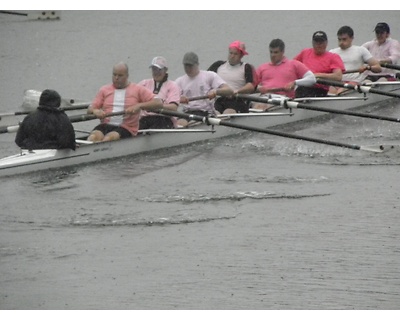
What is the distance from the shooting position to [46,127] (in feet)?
46.6

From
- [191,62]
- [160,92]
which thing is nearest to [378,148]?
[191,62]

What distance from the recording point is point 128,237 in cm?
1247

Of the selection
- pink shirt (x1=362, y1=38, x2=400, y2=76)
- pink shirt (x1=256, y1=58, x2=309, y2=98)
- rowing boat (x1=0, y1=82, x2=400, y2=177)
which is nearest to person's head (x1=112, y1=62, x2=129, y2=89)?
rowing boat (x1=0, y1=82, x2=400, y2=177)

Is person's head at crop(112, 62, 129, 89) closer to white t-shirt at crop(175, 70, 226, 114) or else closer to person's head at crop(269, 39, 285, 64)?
white t-shirt at crop(175, 70, 226, 114)

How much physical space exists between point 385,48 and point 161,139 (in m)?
5.68

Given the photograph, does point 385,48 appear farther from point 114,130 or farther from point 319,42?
point 114,130

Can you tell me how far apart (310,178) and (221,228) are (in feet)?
7.83

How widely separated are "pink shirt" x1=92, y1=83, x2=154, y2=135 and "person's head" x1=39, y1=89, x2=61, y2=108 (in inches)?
39.4

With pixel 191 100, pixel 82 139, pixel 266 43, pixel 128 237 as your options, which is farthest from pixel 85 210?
pixel 266 43

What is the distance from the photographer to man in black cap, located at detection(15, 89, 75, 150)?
46.5 ft

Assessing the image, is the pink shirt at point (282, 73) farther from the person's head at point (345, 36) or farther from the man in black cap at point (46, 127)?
the man in black cap at point (46, 127)

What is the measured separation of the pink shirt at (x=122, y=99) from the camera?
15156 millimetres

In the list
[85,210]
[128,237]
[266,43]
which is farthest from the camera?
[266,43]

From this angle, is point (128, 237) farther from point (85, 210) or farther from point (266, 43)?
point (266, 43)
